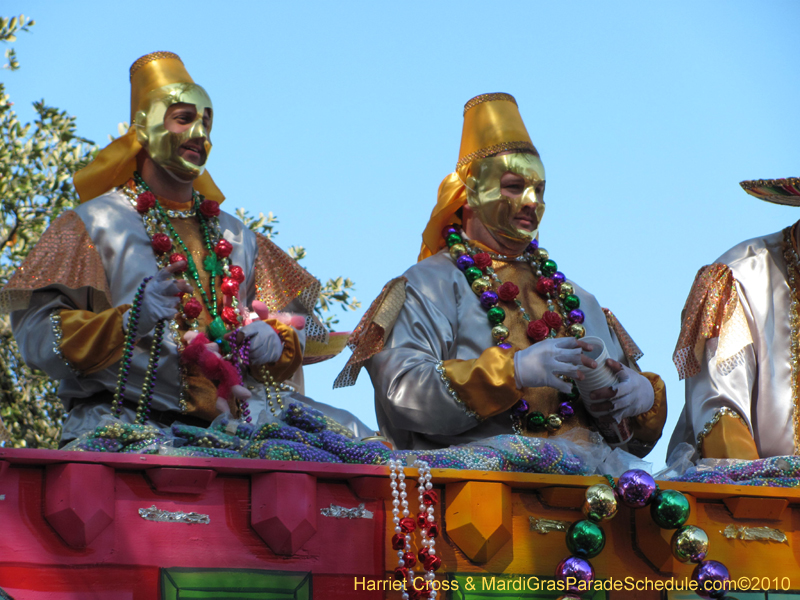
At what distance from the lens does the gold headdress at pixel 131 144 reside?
4.32 meters

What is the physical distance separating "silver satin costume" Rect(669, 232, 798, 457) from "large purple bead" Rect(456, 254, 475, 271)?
0.86 meters

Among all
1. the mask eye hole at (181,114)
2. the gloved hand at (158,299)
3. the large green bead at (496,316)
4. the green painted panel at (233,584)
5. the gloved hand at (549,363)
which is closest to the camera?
the green painted panel at (233,584)

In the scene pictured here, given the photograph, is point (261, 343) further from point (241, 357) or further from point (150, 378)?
point (150, 378)

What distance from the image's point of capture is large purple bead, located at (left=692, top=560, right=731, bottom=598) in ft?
10.6

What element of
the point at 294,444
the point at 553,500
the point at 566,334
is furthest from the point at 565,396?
the point at 294,444

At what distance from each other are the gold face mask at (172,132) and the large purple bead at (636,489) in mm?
1852

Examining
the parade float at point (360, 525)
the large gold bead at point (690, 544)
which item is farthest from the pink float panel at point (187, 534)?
the large gold bead at point (690, 544)

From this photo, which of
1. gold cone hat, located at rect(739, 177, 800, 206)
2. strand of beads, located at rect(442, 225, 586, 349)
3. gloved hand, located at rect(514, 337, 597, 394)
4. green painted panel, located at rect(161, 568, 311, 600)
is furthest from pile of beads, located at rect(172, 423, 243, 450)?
gold cone hat, located at rect(739, 177, 800, 206)

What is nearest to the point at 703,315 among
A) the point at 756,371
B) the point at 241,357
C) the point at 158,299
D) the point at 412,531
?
the point at 756,371

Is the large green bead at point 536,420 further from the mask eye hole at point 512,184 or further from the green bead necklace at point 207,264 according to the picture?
the green bead necklace at point 207,264

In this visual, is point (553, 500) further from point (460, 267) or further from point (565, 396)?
point (460, 267)

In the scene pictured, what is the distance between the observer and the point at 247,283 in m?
4.38

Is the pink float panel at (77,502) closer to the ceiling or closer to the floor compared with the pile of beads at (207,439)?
closer to the floor

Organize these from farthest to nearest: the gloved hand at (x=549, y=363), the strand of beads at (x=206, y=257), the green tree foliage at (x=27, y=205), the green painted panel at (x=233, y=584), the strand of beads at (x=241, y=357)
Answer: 1. the green tree foliage at (x=27, y=205)
2. the strand of beads at (x=206, y=257)
3. the strand of beads at (x=241, y=357)
4. the gloved hand at (x=549, y=363)
5. the green painted panel at (x=233, y=584)
